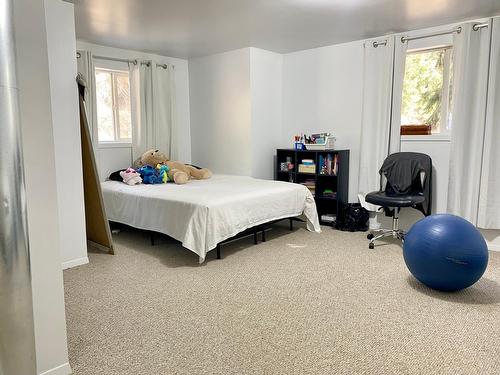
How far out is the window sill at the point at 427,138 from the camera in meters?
4.15

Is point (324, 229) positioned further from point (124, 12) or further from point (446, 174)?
point (124, 12)

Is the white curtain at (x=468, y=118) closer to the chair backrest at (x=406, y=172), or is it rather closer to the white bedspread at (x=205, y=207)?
the chair backrest at (x=406, y=172)

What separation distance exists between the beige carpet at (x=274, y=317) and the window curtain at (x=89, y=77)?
1832mm

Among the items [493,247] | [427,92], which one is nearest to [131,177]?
[427,92]

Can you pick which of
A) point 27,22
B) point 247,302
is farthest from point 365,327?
point 27,22

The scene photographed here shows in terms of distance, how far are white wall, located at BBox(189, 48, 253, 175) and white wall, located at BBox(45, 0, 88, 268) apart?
2388mm

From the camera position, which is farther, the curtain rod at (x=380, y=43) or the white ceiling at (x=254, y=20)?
the curtain rod at (x=380, y=43)

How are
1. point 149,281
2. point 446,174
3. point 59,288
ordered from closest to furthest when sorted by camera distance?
1. point 59,288
2. point 149,281
3. point 446,174

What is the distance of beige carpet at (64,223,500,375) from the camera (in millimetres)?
1953

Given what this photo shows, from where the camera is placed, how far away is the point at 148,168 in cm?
470

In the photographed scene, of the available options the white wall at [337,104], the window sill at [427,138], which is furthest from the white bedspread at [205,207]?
the window sill at [427,138]

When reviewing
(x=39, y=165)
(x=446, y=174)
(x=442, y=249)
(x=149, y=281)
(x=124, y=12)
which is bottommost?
(x=149, y=281)

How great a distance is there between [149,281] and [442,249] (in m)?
2.22

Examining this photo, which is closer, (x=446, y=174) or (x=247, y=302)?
(x=247, y=302)
